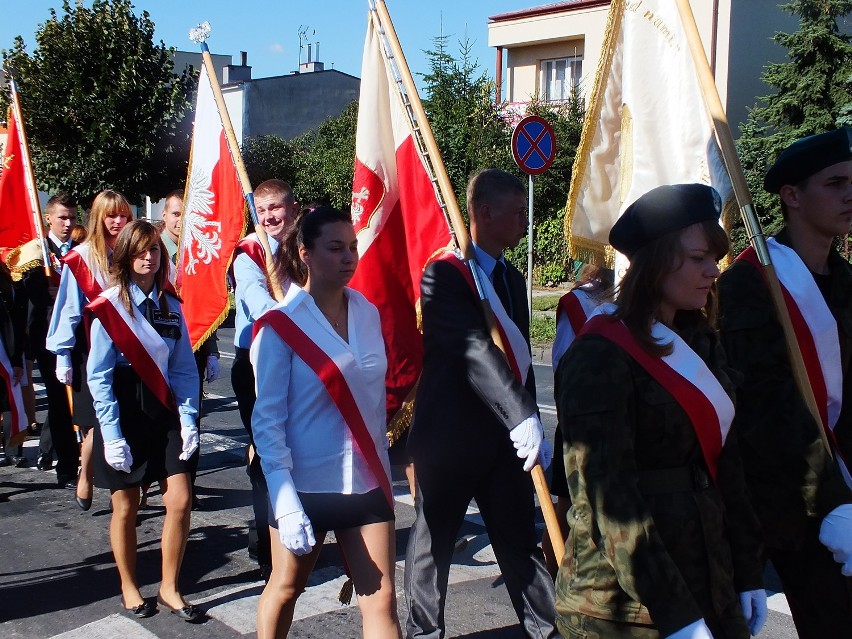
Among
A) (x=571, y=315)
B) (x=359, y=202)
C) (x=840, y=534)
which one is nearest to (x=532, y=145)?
(x=359, y=202)

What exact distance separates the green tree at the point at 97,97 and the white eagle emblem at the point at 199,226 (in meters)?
16.4

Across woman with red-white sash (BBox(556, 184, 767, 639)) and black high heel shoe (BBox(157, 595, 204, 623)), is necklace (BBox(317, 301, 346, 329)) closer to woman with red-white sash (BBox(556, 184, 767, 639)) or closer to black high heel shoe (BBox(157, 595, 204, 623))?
woman with red-white sash (BBox(556, 184, 767, 639))

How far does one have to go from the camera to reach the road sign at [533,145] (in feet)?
42.9

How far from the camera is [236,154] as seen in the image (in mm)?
5395

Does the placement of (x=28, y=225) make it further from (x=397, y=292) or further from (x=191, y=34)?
(x=397, y=292)

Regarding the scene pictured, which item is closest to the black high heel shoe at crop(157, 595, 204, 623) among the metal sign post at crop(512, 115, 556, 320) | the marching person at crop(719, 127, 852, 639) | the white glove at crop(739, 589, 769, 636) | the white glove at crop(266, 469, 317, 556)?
the white glove at crop(266, 469, 317, 556)

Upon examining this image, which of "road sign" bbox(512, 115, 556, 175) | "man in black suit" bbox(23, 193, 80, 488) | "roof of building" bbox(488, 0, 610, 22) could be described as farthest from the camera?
"roof of building" bbox(488, 0, 610, 22)

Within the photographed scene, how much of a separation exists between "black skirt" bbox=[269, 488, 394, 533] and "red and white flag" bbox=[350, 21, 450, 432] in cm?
121

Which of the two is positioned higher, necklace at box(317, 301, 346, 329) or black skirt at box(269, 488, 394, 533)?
necklace at box(317, 301, 346, 329)

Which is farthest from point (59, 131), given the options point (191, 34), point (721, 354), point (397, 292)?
point (721, 354)

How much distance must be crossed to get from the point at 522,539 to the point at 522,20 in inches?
1145

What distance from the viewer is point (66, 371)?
5.66 metres

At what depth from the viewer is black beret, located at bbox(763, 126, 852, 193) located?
3078 mm

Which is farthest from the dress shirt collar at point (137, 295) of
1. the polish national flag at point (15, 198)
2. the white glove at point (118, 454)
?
the polish national flag at point (15, 198)
